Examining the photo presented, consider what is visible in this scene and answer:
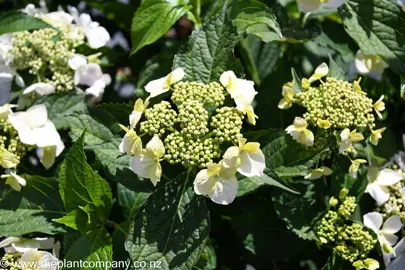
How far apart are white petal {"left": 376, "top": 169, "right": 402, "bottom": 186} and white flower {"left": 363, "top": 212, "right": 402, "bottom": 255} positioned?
83 mm

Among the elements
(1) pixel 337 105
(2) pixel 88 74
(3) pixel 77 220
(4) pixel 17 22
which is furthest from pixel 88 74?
(1) pixel 337 105

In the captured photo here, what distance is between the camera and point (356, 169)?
4.45 ft

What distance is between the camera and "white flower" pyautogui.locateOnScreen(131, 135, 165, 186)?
113 cm

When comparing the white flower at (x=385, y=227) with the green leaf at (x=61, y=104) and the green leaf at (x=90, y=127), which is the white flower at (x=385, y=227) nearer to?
the green leaf at (x=90, y=127)

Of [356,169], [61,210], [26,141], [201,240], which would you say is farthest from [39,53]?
[356,169]

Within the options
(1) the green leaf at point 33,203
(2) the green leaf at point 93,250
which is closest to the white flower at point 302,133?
(2) the green leaf at point 93,250

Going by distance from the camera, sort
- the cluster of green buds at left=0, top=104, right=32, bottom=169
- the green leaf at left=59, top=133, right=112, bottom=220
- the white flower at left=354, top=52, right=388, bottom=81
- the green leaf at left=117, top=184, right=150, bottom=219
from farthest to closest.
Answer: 1. the white flower at left=354, top=52, right=388, bottom=81
2. the green leaf at left=117, top=184, right=150, bottom=219
3. the cluster of green buds at left=0, top=104, right=32, bottom=169
4. the green leaf at left=59, top=133, right=112, bottom=220

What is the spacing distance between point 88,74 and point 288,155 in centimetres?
60

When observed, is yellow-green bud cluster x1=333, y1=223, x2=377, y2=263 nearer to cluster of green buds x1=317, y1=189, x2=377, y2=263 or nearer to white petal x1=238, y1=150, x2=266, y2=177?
cluster of green buds x1=317, y1=189, x2=377, y2=263

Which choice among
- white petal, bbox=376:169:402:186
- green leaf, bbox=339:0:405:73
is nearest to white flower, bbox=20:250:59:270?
white petal, bbox=376:169:402:186

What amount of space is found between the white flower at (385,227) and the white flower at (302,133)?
0.25 meters

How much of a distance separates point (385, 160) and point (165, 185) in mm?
622

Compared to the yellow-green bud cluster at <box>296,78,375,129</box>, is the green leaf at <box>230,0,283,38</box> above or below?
above

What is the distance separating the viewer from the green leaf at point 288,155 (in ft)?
4.12
